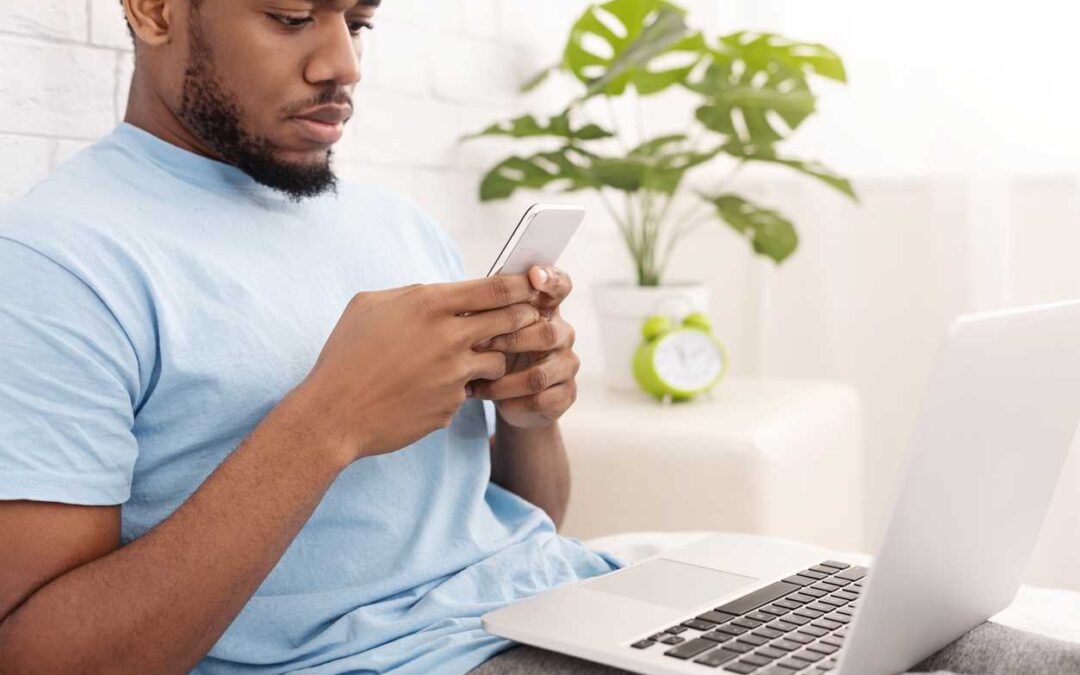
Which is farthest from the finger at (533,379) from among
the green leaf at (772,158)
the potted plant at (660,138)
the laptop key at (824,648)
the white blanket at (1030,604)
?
the green leaf at (772,158)

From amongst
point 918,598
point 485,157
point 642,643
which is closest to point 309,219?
point 642,643

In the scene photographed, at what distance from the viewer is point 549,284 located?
3.10ft

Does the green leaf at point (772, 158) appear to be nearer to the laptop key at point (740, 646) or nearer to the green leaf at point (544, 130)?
the green leaf at point (544, 130)

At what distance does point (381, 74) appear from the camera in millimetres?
1695

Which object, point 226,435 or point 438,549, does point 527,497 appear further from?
point 226,435

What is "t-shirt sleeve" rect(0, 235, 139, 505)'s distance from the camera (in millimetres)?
774

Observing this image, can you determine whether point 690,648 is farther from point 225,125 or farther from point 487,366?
point 225,125

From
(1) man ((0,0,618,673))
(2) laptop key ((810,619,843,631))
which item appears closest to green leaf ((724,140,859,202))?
(1) man ((0,0,618,673))

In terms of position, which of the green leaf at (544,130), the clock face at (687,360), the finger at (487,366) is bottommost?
the clock face at (687,360)

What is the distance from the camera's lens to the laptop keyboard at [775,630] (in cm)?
76

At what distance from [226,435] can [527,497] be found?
403 mm

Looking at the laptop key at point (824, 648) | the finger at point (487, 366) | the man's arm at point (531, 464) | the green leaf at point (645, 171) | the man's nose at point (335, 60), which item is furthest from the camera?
the green leaf at point (645, 171)

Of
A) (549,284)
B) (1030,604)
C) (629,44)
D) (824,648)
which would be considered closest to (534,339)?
(549,284)

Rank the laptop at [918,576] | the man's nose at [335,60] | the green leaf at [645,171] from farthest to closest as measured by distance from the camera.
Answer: the green leaf at [645,171]
the man's nose at [335,60]
the laptop at [918,576]
